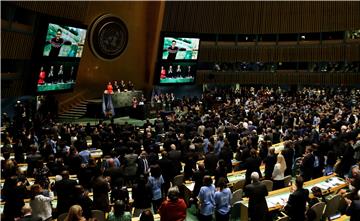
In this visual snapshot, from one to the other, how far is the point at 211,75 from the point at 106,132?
62.9 feet

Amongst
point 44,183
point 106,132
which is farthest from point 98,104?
point 44,183

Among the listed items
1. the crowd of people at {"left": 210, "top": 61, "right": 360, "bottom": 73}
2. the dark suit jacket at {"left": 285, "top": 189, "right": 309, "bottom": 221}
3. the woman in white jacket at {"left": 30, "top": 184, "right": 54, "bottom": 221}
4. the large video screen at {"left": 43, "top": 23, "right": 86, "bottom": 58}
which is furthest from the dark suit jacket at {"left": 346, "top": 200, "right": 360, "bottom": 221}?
the crowd of people at {"left": 210, "top": 61, "right": 360, "bottom": 73}

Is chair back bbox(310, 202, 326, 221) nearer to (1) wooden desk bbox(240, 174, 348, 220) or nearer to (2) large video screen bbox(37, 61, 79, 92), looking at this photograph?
(1) wooden desk bbox(240, 174, 348, 220)

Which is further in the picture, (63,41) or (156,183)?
(63,41)

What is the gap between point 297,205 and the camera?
6.94 metres

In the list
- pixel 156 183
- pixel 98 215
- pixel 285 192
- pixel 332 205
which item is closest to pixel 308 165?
pixel 285 192

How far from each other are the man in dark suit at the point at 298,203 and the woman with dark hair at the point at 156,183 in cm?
262

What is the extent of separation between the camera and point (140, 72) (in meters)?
27.0

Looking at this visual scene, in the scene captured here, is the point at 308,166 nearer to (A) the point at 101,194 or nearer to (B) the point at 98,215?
(A) the point at 101,194

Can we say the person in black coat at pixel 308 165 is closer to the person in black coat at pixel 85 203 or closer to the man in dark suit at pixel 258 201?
the man in dark suit at pixel 258 201

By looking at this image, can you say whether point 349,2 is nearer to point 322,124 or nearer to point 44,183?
point 322,124

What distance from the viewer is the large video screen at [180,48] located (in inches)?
945

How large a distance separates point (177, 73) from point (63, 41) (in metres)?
8.38

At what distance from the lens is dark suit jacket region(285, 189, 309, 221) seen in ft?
22.8
